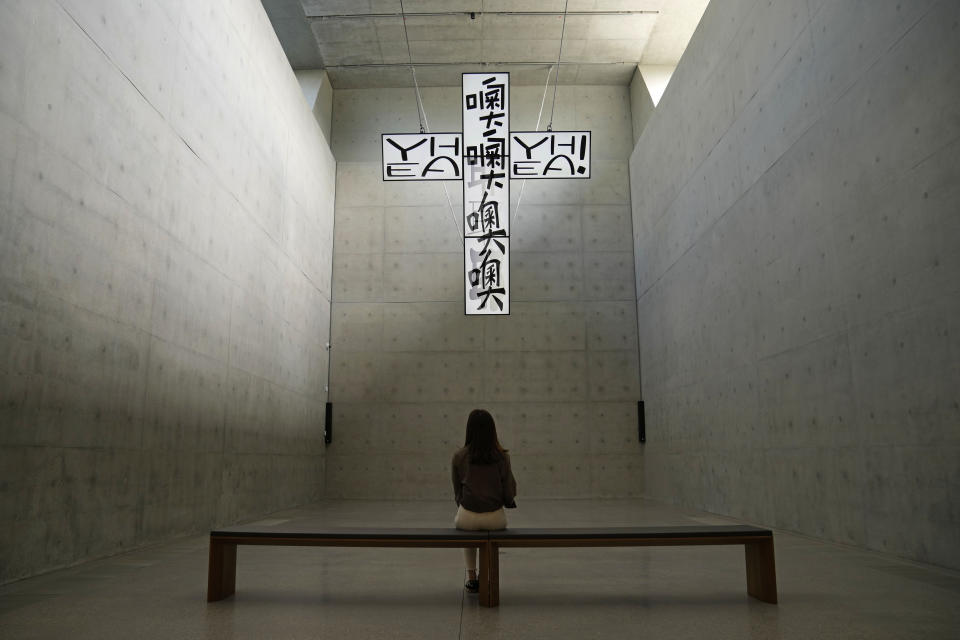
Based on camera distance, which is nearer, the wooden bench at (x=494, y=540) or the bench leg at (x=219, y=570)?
the wooden bench at (x=494, y=540)

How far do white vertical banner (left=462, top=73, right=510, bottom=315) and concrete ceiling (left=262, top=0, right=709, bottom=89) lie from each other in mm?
3113

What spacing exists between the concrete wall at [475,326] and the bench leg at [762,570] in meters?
8.70

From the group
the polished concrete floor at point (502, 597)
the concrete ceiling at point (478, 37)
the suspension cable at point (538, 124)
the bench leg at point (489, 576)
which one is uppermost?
the concrete ceiling at point (478, 37)

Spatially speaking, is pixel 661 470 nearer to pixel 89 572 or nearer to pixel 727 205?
pixel 727 205

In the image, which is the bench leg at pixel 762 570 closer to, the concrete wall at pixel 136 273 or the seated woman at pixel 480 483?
the seated woman at pixel 480 483

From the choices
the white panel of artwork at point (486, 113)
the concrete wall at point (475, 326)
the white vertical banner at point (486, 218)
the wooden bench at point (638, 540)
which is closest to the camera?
the wooden bench at point (638, 540)

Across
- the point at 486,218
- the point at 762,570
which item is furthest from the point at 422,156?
the point at 762,570

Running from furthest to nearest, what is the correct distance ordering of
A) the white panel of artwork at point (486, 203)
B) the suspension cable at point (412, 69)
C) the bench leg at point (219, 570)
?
the suspension cable at point (412, 69), the white panel of artwork at point (486, 203), the bench leg at point (219, 570)

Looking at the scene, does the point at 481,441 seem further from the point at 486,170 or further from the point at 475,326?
the point at 475,326

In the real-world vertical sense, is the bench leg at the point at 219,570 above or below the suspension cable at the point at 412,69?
below

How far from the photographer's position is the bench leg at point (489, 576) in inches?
136

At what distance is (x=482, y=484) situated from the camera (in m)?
3.88

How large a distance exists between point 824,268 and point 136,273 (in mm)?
5508

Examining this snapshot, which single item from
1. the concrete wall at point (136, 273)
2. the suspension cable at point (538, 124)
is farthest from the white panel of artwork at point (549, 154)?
the concrete wall at point (136, 273)
